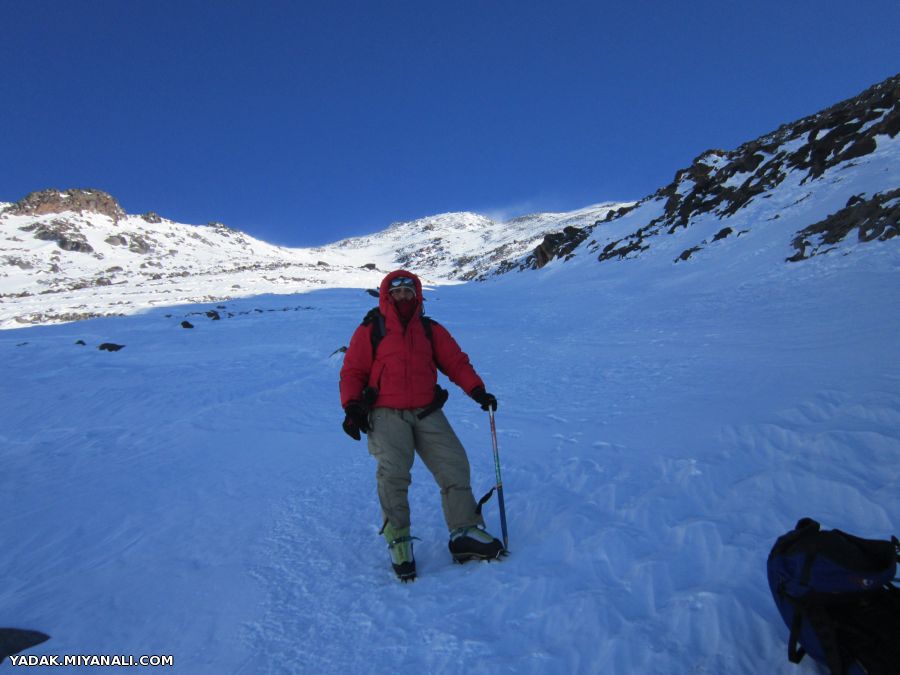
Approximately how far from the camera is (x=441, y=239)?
18450cm

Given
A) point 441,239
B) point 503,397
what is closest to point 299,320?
point 503,397

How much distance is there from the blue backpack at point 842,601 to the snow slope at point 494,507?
317 millimetres

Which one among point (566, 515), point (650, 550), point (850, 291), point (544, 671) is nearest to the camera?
point (544, 671)

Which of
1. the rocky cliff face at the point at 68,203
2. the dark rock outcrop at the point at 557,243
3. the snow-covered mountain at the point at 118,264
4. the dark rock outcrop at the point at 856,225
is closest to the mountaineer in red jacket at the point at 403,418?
the dark rock outcrop at the point at 856,225

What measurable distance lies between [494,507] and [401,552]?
1.24 metres

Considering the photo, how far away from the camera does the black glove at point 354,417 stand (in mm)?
3336

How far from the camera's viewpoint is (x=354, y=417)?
11.0ft

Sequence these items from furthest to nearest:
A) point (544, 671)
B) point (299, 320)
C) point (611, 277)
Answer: point (611, 277) → point (299, 320) → point (544, 671)

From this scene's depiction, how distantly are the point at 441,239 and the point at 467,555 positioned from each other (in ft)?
608

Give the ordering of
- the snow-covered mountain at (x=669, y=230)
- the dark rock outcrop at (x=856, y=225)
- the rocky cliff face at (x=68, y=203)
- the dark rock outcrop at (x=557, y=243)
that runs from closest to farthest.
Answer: the dark rock outcrop at (x=856, y=225) → the snow-covered mountain at (x=669, y=230) → the dark rock outcrop at (x=557, y=243) → the rocky cliff face at (x=68, y=203)

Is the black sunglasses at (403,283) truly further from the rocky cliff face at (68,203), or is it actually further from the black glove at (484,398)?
the rocky cliff face at (68,203)

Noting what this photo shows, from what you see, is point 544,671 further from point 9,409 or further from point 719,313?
point 719,313

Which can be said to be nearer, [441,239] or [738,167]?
[738,167]

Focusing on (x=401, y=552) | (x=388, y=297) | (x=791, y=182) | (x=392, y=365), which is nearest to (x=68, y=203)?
(x=791, y=182)
